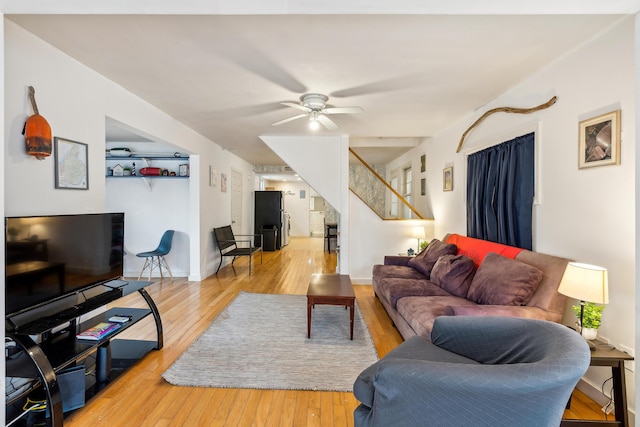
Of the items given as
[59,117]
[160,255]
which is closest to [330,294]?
[59,117]

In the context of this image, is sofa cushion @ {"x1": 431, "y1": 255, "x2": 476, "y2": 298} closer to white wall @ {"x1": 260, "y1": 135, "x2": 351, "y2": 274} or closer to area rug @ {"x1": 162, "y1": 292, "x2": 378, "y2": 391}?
Answer: area rug @ {"x1": 162, "y1": 292, "x2": 378, "y2": 391}

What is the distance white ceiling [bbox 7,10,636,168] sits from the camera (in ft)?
6.18

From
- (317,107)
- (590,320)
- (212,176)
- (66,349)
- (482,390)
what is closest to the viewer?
(482,390)

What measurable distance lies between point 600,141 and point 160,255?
5.40 metres

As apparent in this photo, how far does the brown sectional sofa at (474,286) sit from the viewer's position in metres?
2.18

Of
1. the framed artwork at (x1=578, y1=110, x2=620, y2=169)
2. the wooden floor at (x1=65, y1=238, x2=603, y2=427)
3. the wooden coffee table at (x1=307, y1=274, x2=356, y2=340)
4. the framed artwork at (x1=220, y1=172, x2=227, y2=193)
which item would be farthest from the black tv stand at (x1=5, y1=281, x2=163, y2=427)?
the framed artwork at (x1=220, y1=172, x2=227, y2=193)

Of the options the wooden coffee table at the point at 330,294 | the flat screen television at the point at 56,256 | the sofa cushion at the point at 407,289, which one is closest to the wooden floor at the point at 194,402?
the sofa cushion at the point at 407,289

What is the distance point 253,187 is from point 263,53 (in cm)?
679

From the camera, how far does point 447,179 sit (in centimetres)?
449

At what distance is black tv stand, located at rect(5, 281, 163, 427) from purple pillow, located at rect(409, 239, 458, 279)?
2.94 meters

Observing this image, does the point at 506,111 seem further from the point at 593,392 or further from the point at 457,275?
the point at 593,392

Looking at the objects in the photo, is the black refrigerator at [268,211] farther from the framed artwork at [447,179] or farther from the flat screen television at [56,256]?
the flat screen television at [56,256]

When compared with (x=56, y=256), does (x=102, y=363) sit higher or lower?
lower

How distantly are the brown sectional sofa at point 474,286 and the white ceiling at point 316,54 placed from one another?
1584 mm
